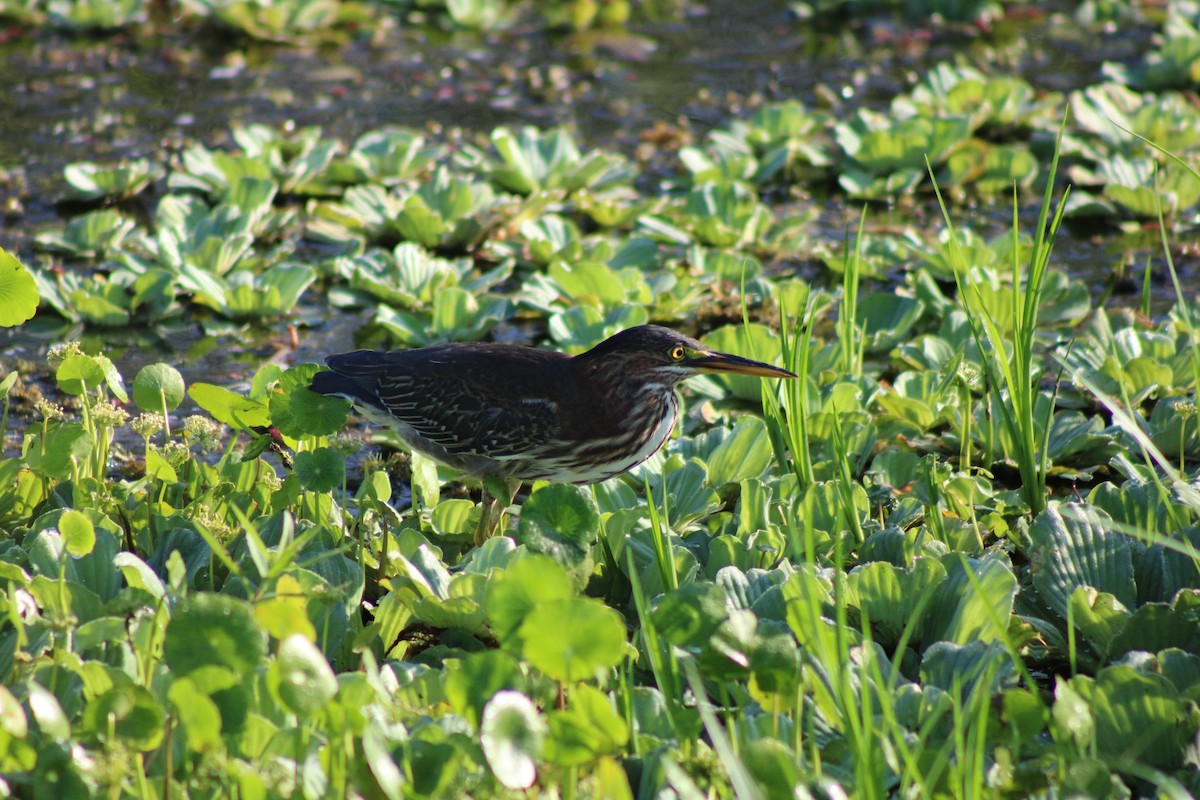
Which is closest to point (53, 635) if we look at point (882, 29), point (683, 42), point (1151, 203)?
point (1151, 203)

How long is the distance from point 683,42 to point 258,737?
24.3ft

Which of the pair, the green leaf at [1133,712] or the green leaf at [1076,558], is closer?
the green leaf at [1133,712]

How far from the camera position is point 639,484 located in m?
4.58

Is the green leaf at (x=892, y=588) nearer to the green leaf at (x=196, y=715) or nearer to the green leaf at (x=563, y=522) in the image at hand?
the green leaf at (x=563, y=522)

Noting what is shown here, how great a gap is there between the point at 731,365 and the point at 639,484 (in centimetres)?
64

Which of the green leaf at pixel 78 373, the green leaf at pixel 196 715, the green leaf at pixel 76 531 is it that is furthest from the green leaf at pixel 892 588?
the green leaf at pixel 78 373

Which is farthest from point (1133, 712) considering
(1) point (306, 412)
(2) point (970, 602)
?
(1) point (306, 412)

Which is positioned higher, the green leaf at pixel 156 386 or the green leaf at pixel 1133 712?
the green leaf at pixel 1133 712

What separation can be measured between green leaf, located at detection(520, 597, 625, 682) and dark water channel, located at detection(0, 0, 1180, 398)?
4.71 meters

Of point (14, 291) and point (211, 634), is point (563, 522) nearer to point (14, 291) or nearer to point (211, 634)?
point (211, 634)

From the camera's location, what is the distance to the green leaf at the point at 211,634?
8.80 feet

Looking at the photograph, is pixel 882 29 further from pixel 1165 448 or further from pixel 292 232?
pixel 1165 448

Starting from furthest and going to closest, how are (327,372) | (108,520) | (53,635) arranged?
1. (327,372)
2. (108,520)
3. (53,635)

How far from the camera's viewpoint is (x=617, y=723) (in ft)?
8.45
